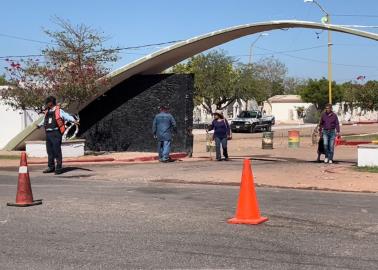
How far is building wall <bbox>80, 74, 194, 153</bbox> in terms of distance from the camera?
21156 millimetres

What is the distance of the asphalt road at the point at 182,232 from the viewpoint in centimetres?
627

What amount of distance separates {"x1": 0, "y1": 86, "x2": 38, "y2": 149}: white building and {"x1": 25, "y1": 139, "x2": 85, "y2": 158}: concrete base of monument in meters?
3.98

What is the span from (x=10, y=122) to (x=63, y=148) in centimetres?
503

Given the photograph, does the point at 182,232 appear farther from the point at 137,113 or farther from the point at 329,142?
the point at 137,113

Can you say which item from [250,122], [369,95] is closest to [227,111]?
[369,95]

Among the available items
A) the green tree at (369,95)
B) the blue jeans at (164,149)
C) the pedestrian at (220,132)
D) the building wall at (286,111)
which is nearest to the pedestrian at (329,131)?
the pedestrian at (220,132)

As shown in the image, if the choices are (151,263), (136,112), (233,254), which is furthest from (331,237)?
(136,112)

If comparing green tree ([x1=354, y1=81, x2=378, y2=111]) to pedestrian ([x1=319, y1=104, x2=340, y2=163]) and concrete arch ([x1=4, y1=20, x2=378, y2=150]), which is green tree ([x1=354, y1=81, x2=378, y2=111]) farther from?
pedestrian ([x1=319, y1=104, x2=340, y2=163])

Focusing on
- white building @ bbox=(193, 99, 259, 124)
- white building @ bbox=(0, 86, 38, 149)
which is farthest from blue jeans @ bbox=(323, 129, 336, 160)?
white building @ bbox=(193, 99, 259, 124)

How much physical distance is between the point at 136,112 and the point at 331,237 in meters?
15.0

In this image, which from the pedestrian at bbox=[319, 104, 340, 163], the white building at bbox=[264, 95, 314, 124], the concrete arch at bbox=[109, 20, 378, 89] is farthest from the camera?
the white building at bbox=[264, 95, 314, 124]

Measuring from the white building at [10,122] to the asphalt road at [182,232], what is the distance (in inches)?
502

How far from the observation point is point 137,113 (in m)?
21.8

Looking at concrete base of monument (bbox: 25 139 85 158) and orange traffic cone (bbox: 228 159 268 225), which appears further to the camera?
concrete base of monument (bbox: 25 139 85 158)
